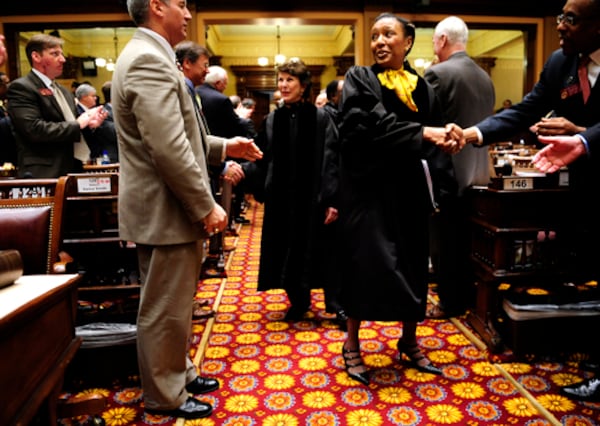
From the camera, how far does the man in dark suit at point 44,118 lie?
2.90m

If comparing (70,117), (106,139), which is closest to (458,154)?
(70,117)

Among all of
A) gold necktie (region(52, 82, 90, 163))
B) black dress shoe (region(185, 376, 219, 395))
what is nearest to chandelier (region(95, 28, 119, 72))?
gold necktie (region(52, 82, 90, 163))

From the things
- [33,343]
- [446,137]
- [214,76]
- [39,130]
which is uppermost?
[214,76]

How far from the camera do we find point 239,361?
99.4 inches

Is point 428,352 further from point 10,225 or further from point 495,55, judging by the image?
point 495,55

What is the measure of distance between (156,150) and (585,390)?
2011 millimetres

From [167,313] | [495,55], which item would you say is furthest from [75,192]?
[495,55]

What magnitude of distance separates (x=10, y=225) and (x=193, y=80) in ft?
5.41

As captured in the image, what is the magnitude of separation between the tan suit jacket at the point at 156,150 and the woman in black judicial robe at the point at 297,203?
122 cm

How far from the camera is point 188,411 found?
1.95m

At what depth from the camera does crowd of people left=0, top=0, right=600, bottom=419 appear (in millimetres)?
1758

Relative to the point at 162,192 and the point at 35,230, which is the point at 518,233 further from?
the point at 35,230

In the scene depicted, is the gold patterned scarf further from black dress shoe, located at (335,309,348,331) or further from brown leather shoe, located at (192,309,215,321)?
brown leather shoe, located at (192,309,215,321)

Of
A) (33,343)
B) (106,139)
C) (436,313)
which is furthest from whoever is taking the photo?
(106,139)
